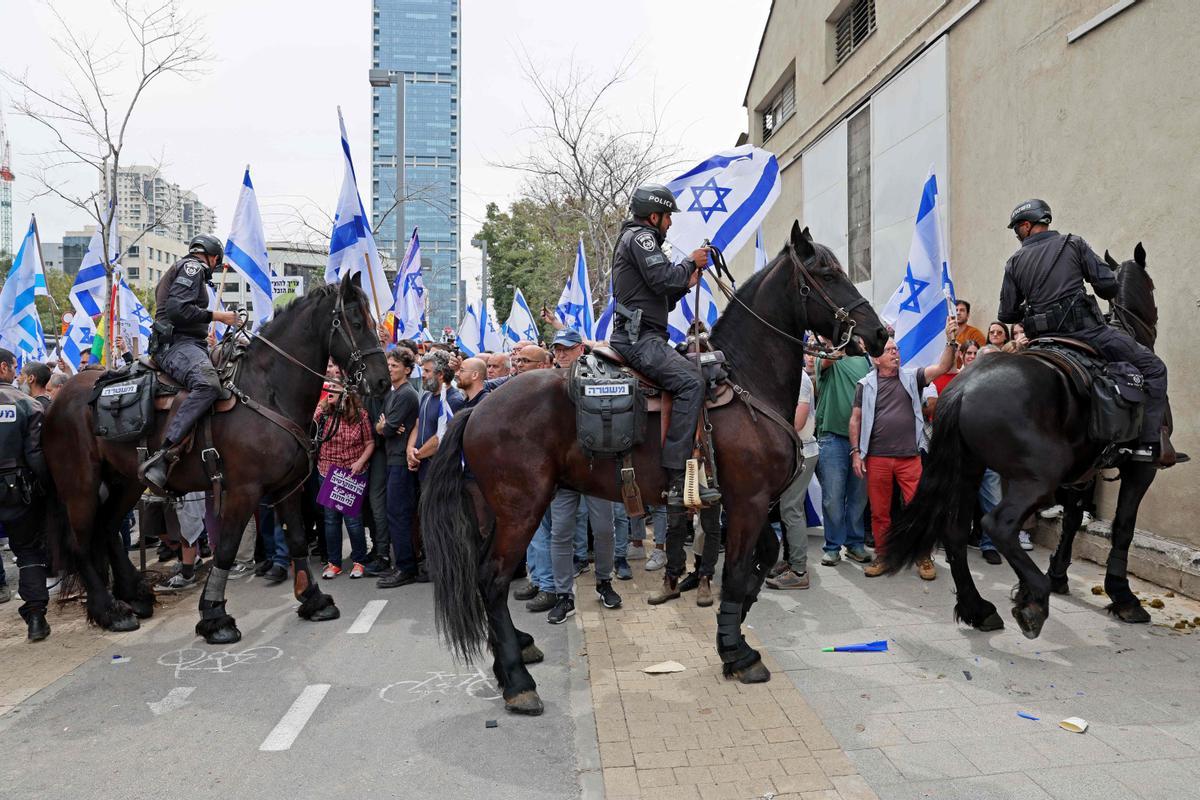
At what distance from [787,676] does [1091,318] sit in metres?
3.29

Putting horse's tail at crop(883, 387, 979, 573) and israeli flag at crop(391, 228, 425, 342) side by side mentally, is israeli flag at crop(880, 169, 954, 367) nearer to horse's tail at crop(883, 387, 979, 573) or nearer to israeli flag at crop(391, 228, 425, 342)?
horse's tail at crop(883, 387, 979, 573)

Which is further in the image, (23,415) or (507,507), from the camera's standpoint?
(23,415)

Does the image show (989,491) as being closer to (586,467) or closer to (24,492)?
(586,467)

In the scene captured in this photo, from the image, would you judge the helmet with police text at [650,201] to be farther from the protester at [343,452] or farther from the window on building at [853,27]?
the window on building at [853,27]

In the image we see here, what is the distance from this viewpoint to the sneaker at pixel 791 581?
23.0 ft

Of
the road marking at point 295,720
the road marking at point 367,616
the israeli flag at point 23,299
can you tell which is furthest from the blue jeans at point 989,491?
the israeli flag at point 23,299

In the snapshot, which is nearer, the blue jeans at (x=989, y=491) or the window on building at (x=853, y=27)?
the blue jeans at (x=989, y=491)

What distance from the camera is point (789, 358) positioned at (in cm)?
519

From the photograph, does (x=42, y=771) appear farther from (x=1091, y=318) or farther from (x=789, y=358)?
(x=1091, y=318)

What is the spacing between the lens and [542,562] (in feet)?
23.1

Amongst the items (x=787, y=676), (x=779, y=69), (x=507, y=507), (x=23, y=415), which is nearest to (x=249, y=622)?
(x=23, y=415)

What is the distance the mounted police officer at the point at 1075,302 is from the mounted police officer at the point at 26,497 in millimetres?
7767

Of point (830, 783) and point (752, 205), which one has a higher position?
point (752, 205)

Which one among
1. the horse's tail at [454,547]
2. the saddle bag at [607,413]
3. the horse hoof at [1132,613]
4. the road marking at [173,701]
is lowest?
the road marking at [173,701]
